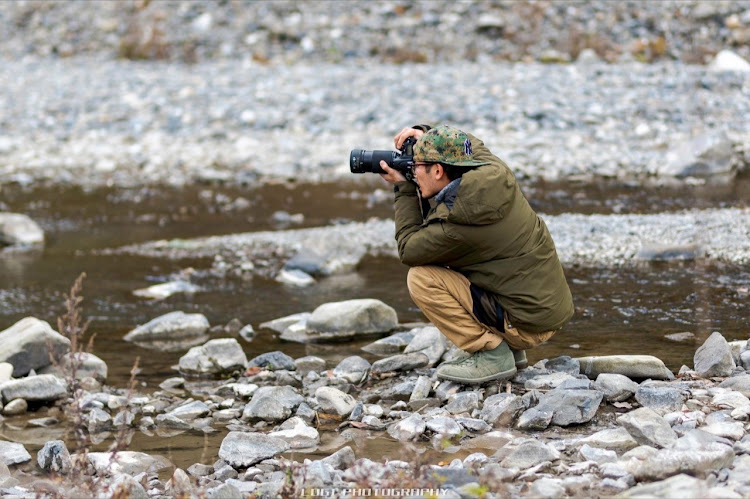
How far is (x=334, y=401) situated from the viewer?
4.66 meters

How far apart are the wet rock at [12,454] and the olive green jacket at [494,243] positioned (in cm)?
207

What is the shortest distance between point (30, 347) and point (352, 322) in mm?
2059

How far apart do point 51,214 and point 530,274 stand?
820 cm

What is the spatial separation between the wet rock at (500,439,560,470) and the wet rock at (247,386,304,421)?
144cm

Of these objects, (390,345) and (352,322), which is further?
(352,322)

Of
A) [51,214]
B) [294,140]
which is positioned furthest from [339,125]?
[51,214]

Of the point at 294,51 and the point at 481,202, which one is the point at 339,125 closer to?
the point at 294,51

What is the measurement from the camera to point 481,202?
4.04 m

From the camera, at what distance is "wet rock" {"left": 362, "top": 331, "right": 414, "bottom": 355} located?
19.1ft

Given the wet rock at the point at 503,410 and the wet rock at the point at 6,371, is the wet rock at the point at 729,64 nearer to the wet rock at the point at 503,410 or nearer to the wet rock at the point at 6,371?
the wet rock at the point at 503,410

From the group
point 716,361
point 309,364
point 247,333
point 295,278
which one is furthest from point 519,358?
point 295,278

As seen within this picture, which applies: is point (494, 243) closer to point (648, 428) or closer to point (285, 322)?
point (648, 428)

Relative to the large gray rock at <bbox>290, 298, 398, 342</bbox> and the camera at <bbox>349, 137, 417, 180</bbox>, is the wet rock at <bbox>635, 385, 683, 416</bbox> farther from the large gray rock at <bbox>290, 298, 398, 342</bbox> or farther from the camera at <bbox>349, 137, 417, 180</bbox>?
the large gray rock at <bbox>290, 298, 398, 342</bbox>

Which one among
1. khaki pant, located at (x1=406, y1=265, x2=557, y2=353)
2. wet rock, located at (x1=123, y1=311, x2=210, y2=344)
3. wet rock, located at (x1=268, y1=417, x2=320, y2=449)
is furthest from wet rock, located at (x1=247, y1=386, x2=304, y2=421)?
wet rock, located at (x1=123, y1=311, x2=210, y2=344)
